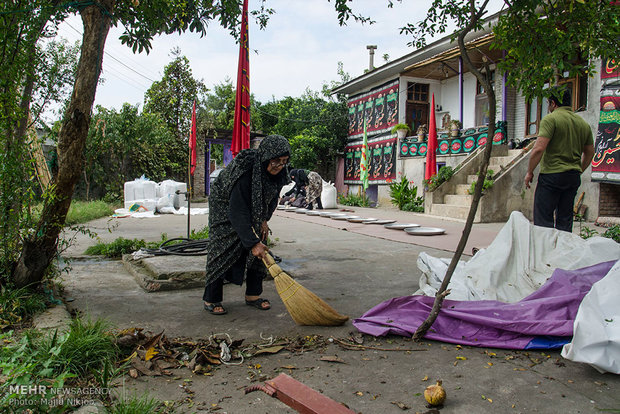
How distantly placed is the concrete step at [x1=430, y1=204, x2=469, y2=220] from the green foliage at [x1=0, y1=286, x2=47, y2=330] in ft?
29.2

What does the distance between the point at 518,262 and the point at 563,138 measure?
55.7 inches

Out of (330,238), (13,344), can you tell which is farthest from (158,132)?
(13,344)

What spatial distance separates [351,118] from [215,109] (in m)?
21.2

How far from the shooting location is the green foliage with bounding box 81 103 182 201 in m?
15.8

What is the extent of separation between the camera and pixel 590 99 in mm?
9055

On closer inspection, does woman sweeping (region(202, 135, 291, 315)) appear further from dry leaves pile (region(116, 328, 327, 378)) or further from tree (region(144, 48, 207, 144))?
tree (region(144, 48, 207, 144))

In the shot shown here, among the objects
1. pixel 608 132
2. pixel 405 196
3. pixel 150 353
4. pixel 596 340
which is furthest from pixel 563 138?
pixel 405 196

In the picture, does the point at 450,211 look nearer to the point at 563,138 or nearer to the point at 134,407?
the point at 563,138

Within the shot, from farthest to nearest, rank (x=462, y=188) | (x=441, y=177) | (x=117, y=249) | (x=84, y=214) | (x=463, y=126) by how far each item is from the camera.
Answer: (x=463, y=126)
(x=441, y=177)
(x=462, y=188)
(x=84, y=214)
(x=117, y=249)

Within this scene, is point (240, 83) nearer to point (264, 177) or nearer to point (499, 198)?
point (264, 177)

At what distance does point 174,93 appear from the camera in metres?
20.9

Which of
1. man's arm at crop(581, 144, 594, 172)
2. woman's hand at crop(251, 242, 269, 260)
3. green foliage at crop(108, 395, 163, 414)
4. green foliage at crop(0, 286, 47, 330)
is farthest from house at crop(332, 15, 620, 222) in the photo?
green foliage at crop(0, 286, 47, 330)

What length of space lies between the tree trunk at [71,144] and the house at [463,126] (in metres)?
2.69

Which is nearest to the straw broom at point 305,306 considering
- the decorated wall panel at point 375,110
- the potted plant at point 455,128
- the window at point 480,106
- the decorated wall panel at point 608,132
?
the decorated wall panel at point 608,132
